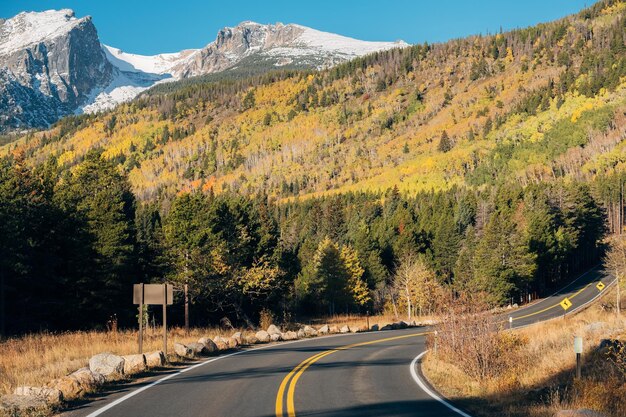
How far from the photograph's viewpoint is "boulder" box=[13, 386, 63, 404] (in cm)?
1114

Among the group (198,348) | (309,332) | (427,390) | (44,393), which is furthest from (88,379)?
(309,332)

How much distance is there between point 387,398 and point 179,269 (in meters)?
31.1

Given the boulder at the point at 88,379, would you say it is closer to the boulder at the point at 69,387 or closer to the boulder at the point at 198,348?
the boulder at the point at 69,387

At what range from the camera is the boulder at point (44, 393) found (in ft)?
36.6

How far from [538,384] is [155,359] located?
1082 cm

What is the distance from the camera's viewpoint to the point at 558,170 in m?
152

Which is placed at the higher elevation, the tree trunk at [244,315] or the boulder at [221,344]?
the boulder at [221,344]

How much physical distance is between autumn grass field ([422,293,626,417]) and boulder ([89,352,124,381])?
821 centimetres

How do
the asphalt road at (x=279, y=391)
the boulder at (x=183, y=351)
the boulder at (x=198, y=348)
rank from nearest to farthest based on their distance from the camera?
the asphalt road at (x=279, y=391) < the boulder at (x=183, y=351) < the boulder at (x=198, y=348)

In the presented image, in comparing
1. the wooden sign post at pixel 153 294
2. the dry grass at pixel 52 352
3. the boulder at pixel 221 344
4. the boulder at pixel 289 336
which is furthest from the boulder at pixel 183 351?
the boulder at pixel 289 336

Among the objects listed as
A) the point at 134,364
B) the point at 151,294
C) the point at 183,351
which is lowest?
the point at 183,351

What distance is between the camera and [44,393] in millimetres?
11312

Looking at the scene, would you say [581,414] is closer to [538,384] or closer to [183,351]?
[538,384]

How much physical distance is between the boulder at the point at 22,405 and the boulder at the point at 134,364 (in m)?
4.73
